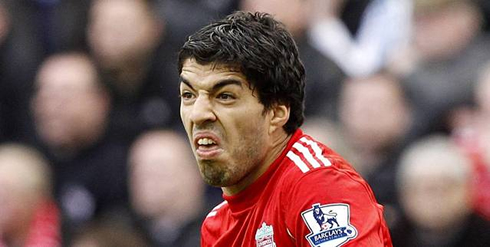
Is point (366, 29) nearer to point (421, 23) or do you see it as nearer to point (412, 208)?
point (421, 23)

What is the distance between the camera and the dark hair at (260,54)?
407 centimetres

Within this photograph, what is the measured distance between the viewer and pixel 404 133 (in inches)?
260

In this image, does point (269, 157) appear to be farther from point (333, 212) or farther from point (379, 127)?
point (379, 127)

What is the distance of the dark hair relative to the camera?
4.07m

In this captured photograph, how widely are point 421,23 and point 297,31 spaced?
2.96ft

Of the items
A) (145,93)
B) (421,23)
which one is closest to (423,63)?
(421,23)

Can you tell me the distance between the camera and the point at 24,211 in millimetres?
7453

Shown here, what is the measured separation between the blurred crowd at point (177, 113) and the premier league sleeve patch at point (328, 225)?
2639mm

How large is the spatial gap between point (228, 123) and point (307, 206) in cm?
57

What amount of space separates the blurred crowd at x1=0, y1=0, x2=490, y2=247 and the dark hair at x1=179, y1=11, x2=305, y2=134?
2.20 metres

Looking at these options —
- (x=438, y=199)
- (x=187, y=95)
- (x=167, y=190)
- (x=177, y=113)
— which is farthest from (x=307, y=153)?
(x=177, y=113)

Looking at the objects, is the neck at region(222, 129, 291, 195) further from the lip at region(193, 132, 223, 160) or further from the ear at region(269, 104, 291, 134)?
the lip at region(193, 132, 223, 160)

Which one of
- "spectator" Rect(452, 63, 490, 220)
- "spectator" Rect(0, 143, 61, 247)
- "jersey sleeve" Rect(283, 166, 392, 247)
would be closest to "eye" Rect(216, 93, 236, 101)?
"jersey sleeve" Rect(283, 166, 392, 247)

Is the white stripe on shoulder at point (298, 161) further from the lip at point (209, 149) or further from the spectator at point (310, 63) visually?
the spectator at point (310, 63)
